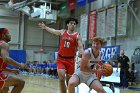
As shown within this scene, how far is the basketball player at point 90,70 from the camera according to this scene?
6137mm

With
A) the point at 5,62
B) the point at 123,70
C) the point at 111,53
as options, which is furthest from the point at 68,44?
the point at 111,53

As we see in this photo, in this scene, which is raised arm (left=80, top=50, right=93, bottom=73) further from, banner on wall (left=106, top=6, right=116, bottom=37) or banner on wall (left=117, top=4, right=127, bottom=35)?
banner on wall (left=106, top=6, right=116, bottom=37)

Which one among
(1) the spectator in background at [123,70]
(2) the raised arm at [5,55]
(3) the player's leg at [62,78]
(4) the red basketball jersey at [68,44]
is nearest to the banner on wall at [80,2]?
(1) the spectator in background at [123,70]

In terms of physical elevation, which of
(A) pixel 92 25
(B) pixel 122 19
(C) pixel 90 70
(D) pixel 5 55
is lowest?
(C) pixel 90 70

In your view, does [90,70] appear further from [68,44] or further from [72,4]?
[72,4]

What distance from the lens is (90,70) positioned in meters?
6.14

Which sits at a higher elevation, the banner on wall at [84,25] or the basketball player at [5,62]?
the banner on wall at [84,25]

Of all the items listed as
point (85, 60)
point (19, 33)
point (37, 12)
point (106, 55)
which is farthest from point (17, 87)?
point (19, 33)

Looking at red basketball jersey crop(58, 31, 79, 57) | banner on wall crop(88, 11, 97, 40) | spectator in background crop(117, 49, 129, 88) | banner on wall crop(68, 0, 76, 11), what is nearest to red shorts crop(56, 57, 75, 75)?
red basketball jersey crop(58, 31, 79, 57)

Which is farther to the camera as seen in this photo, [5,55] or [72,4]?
[72,4]

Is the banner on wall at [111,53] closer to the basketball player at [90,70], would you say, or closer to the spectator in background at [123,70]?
the spectator in background at [123,70]

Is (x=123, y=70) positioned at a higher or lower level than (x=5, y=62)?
lower

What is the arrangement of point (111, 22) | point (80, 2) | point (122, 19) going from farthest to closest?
point (80, 2), point (111, 22), point (122, 19)

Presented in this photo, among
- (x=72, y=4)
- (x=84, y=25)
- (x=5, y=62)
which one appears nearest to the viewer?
(x=5, y=62)
